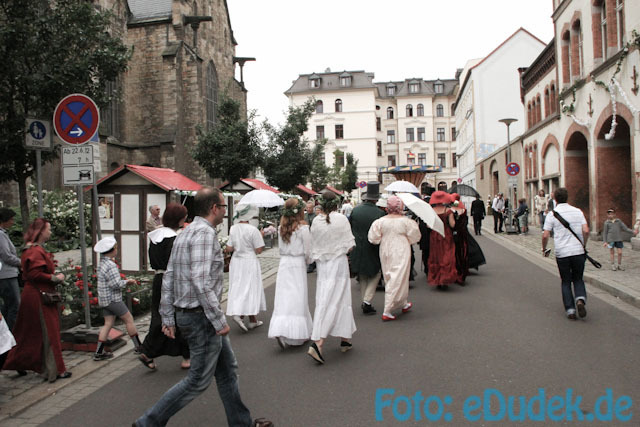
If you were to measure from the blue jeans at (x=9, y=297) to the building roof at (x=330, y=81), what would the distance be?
69.0 m

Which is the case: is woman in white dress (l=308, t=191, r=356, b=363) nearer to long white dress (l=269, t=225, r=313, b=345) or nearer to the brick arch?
long white dress (l=269, t=225, r=313, b=345)

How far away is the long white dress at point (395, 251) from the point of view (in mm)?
A: 7387

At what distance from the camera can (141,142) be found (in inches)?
1158

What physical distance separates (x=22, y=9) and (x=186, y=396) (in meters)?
7.34

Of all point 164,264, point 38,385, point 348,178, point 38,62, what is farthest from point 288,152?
point 348,178

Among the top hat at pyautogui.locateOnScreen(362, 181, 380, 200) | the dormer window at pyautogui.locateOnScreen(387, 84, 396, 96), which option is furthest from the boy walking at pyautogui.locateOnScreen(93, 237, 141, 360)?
the dormer window at pyautogui.locateOnScreen(387, 84, 396, 96)

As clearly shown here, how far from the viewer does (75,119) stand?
20.6 ft

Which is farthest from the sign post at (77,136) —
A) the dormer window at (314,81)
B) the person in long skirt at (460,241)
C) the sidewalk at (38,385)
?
the dormer window at (314,81)

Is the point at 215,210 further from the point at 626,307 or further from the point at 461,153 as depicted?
the point at 461,153

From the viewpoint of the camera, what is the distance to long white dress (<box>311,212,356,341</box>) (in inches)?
224

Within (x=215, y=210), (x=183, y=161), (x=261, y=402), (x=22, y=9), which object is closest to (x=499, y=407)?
(x=261, y=402)

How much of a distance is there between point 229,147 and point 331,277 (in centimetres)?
1518

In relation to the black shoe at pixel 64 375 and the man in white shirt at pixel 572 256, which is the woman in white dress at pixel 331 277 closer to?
the black shoe at pixel 64 375

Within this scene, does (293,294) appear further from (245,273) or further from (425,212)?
(425,212)
